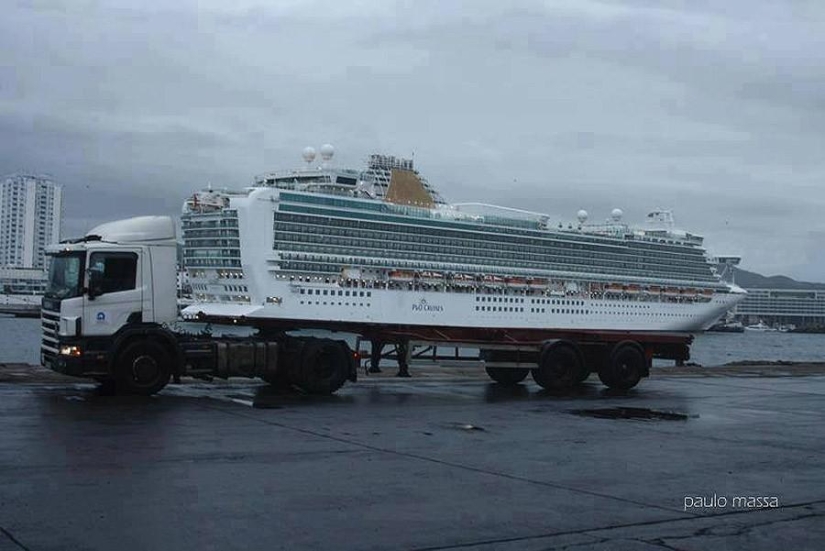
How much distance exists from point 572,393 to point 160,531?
13.4 metres

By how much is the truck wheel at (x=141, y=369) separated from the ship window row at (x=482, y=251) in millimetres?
52164

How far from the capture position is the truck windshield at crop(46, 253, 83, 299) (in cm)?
1548

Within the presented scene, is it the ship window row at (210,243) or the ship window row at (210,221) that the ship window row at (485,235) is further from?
the ship window row at (210,243)

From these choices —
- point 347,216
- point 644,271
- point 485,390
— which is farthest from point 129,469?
point 644,271

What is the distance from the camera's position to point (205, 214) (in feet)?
225

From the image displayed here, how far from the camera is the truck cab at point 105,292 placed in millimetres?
15273

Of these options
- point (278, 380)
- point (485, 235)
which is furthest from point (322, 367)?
point (485, 235)

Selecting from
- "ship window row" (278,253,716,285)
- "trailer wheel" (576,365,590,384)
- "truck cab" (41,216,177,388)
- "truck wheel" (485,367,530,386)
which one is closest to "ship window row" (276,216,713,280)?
"ship window row" (278,253,716,285)

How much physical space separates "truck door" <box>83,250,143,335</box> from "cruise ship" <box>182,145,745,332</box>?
4146cm

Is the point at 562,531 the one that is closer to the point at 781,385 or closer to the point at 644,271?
the point at 781,385

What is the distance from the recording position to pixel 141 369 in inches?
606

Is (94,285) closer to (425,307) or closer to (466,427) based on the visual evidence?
(466,427)

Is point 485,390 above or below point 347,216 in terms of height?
below

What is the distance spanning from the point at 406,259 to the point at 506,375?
5154 centimetres
